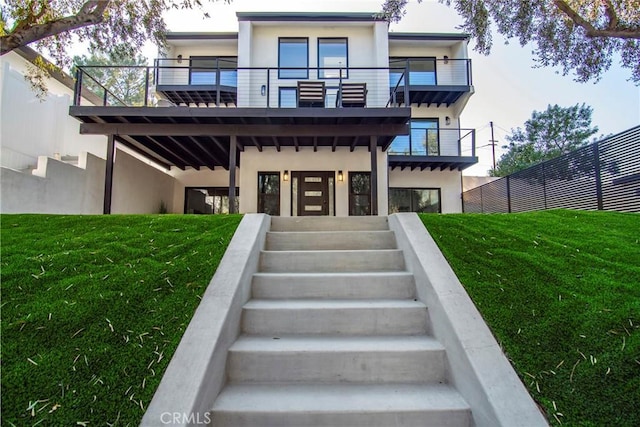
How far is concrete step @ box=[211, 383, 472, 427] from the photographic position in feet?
5.94

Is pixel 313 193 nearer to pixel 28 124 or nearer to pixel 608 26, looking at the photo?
pixel 608 26

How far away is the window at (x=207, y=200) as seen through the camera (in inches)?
467

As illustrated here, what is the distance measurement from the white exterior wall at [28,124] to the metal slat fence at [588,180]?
12.9 m

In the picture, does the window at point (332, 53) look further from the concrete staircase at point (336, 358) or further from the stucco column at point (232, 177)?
the concrete staircase at point (336, 358)

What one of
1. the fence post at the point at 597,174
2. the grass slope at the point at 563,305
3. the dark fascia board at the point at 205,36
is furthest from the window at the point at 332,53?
the grass slope at the point at 563,305

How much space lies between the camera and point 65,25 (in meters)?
5.54

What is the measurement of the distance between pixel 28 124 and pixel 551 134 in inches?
1165

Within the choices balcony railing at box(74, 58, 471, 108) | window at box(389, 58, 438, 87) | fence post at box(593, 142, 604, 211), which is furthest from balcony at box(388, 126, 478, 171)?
fence post at box(593, 142, 604, 211)

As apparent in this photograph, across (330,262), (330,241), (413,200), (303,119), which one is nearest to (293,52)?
(303,119)

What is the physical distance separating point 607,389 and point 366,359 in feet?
4.35

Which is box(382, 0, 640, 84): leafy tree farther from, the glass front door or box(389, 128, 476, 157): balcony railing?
the glass front door

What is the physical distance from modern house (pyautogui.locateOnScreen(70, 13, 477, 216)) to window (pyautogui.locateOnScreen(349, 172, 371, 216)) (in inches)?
1.2

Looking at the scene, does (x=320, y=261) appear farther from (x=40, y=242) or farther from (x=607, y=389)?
(x=40, y=242)

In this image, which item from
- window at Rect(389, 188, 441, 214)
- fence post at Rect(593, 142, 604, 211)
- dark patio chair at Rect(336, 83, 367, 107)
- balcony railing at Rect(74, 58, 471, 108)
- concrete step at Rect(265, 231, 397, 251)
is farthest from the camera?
window at Rect(389, 188, 441, 214)
